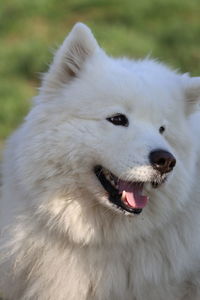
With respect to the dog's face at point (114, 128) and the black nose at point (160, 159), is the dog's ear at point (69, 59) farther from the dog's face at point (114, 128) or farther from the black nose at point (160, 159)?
the black nose at point (160, 159)

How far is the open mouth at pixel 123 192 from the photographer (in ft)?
12.9

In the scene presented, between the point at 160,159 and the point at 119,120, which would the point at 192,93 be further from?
the point at 160,159

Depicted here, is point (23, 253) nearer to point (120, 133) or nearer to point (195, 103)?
point (120, 133)

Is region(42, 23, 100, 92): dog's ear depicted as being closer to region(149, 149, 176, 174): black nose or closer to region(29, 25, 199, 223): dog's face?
region(29, 25, 199, 223): dog's face

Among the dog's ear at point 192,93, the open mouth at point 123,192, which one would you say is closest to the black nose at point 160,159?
the open mouth at point 123,192

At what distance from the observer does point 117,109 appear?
13.0ft

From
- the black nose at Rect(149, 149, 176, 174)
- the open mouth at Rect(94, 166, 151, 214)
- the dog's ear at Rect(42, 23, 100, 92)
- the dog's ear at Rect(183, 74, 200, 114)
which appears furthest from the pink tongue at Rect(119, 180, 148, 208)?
the dog's ear at Rect(42, 23, 100, 92)

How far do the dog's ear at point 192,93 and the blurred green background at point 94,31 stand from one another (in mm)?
5478

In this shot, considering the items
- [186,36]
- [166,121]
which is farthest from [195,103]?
[186,36]

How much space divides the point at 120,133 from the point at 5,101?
620 cm

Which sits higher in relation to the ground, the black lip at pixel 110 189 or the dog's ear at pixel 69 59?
the dog's ear at pixel 69 59

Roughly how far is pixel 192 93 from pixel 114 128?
0.72m

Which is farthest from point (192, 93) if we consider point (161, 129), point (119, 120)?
point (119, 120)

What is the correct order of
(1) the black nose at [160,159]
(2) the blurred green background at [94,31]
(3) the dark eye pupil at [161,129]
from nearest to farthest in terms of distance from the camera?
1. (1) the black nose at [160,159]
2. (3) the dark eye pupil at [161,129]
3. (2) the blurred green background at [94,31]
